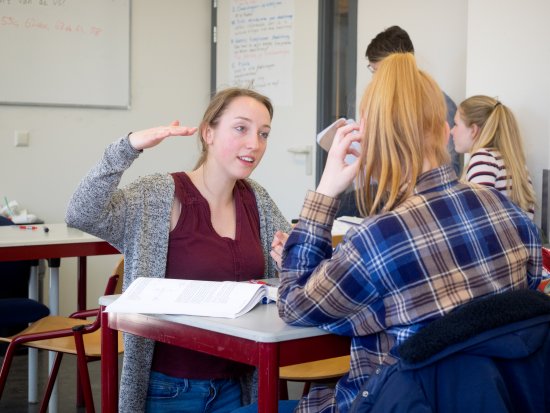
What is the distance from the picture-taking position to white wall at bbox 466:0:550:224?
3.88 metres

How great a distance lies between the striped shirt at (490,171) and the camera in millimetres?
3762

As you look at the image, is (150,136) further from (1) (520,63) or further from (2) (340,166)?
(1) (520,63)

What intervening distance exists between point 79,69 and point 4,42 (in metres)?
0.50

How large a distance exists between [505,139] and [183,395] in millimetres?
2254

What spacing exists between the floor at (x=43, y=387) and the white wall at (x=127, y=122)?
0.98 meters

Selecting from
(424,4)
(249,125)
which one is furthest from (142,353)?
(424,4)

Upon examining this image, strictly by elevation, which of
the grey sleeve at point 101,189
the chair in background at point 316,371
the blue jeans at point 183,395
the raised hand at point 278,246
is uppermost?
the grey sleeve at point 101,189

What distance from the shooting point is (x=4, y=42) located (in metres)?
5.12

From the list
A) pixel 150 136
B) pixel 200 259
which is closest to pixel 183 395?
pixel 200 259

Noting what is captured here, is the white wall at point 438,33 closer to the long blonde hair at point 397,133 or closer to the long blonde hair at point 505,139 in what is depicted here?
the long blonde hair at point 505,139

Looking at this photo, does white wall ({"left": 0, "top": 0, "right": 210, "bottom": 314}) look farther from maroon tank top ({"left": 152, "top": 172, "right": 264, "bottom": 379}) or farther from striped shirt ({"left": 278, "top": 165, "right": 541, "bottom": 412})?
striped shirt ({"left": 278, "top": 165, "right": 541, "bottom": 412})

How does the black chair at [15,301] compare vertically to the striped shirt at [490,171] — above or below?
below

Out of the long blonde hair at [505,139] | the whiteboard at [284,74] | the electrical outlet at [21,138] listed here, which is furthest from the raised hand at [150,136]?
the electrical outlet at [21,138]

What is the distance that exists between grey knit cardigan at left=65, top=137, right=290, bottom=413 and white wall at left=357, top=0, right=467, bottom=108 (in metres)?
2.36
